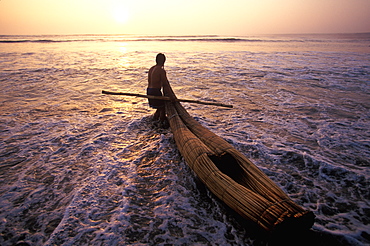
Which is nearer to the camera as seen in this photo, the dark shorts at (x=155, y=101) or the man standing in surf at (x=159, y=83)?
the man standing in surf at (x=159, y=83)

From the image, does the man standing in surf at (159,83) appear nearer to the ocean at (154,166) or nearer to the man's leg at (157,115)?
the man's leg at (157,115)

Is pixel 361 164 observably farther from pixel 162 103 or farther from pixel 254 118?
pixel 162 103

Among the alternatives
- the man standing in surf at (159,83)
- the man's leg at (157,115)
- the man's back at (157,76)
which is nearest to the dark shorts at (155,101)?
the man standing in surf at (159,83)

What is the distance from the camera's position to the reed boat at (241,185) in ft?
7.06

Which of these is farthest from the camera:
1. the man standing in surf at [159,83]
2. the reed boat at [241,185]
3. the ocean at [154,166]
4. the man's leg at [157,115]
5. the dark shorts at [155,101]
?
the man's leg at [157,115]

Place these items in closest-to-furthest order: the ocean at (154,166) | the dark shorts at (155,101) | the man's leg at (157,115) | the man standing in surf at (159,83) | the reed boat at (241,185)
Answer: the reed boat at (241,185) → the ocean at (154,166) → the man standing in surf at (159,83) → the dark shorts at (155,101) → the man's leg at (157,115)

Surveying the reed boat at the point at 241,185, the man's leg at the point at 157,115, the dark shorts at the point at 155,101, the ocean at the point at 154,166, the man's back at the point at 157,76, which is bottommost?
the ocean at the point at 154,166

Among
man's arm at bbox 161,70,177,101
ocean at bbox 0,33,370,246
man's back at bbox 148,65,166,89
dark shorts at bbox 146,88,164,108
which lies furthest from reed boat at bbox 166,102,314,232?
man's back at bbox 148,65,166,89

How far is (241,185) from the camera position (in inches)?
106

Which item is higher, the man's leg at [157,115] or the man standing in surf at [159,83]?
the man standing in surf at [159,83]

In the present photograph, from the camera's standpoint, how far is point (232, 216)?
9.52 ft

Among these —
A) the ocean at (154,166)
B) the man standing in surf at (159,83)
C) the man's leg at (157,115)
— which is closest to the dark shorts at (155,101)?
the man standing in surf at (159,83)

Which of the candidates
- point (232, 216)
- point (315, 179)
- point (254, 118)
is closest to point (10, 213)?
point (232, 216)

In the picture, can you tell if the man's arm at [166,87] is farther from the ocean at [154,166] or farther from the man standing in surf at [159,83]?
the ocean at [154,166]
